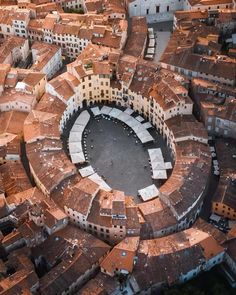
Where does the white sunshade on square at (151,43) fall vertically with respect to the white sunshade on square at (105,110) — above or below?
above

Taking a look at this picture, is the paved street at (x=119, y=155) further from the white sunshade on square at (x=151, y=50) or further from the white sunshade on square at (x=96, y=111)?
the white sunshade on square at (x=151, y=50)

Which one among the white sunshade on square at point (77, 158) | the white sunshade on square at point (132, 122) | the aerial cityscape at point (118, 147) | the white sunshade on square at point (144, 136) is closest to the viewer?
the aerial cityscape at point (118, 147)

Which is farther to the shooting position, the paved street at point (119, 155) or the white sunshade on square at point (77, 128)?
the white sunshade on square at point (77, 128)

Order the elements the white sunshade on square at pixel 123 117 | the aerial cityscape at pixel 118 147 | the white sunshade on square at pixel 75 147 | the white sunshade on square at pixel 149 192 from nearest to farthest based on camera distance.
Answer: the aerial cityscape at pixel 118 147, the white sunshade on square at pixel 149 192, the white sunshade on square at pixel 75 147, the white sunshade on square at pixel 123 117

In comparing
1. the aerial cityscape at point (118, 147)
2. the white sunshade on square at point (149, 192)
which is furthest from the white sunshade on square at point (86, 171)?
the white sunshade on square at point (149, 192)

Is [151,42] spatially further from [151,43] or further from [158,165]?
[158,165]

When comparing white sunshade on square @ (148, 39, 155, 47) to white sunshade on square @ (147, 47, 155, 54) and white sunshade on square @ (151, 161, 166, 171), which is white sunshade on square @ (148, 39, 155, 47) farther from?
white sunshade on square @ (151, 161, 166, 171)

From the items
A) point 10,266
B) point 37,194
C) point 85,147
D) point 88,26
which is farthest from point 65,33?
point 10,266

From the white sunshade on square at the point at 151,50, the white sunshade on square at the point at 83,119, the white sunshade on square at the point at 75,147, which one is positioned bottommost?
the white sunshade on square at the point at 75,147
